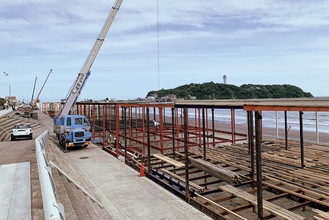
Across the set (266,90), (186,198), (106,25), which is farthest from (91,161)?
(266,90)

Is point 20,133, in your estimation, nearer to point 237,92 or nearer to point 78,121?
point 78,121

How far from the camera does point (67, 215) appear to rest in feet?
21.1

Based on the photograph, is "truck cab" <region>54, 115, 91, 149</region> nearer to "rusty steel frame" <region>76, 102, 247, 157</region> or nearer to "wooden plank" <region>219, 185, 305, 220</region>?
"rusty steel frame" <region>76, 102, 247, 157</region>

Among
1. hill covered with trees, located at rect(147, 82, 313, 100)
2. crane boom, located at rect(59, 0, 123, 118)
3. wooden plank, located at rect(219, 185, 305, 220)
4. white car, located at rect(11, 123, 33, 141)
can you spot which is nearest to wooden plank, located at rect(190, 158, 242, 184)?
wooden plank, located at rect(219, 185, 305, 220)

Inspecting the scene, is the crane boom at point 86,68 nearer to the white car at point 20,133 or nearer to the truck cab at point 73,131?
the white car at point 20,133

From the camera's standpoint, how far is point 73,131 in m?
18.8

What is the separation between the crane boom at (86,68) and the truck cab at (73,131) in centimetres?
326

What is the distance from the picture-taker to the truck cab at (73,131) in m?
18.5

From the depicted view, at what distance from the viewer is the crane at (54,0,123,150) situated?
18734 millimetres

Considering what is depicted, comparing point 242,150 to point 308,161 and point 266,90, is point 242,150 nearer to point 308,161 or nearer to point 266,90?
point 308,161

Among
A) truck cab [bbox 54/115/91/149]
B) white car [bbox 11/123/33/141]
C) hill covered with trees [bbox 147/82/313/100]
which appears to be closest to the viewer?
truck cab [bbox 54/115/91/149]

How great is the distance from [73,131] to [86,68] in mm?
7144

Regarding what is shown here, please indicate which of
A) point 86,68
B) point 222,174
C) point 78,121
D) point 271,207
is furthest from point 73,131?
point 271,207

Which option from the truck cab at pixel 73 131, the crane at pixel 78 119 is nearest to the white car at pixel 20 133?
the crane at pixel 78 119
